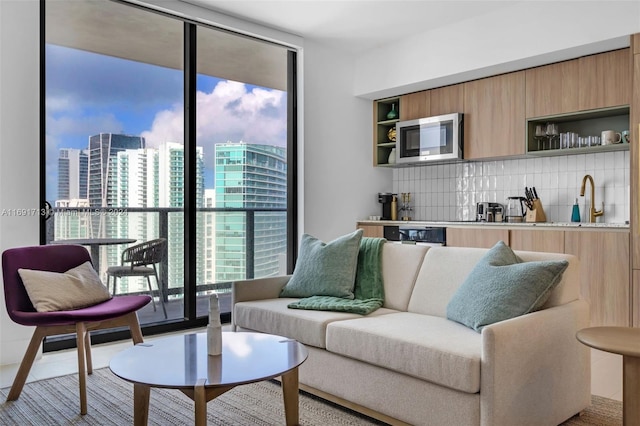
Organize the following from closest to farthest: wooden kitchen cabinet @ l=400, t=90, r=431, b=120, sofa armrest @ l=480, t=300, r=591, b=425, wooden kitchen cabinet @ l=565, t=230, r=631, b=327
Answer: sofa armrest @ l=480, t=300, r=591, b=425, wooden kitchen cabinet @ l=565, t=230, r=631, b=327, wooden kitchen cabinet @ l=400, t=90, r=431, b=120

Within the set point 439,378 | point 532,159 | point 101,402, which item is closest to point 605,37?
point 532,159

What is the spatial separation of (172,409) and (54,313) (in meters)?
0.79

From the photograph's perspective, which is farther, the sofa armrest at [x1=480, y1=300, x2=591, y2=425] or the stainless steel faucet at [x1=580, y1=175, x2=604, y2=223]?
the stainless steel faucet at [x1=580, y1=175, x2=604, y2=223]

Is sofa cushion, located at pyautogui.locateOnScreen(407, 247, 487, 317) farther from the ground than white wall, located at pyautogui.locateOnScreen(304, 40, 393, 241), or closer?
closer

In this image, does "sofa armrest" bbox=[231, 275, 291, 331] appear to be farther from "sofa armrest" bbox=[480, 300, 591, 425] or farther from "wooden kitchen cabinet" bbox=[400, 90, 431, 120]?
"wooden kitchen cabinet" bbox=[400, 90, 431, 120]

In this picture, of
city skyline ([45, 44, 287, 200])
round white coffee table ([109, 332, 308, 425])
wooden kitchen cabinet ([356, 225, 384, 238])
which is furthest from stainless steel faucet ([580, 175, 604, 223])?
round white coffee table ([109, 332, 308, 425])

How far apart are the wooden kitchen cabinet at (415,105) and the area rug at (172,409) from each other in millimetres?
3394

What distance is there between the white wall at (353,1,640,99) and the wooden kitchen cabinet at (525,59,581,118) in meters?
0.09

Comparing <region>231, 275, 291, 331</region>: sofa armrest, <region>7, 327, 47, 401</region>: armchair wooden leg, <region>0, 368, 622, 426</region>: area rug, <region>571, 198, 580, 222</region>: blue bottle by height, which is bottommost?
<region>0, 368, 622, 426</region>: area rug

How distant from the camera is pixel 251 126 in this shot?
5.20 m

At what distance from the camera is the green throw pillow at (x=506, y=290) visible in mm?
2240

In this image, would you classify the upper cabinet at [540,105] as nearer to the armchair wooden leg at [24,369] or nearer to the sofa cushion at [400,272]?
the sofa cushion at [400,272]

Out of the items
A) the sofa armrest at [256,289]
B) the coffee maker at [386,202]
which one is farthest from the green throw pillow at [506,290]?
the coffee maker at [386,202]

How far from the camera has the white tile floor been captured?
9.67ft
